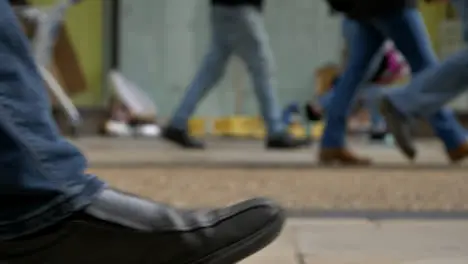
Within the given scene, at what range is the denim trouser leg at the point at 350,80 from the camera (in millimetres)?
2469

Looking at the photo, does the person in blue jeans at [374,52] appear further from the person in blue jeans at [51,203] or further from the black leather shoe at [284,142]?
the person in blue jeans at [51,203]

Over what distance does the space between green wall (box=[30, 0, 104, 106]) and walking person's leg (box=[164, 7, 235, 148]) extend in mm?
2130

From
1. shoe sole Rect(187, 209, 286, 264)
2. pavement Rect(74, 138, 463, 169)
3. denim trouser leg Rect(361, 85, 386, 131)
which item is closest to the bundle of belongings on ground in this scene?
denim trouser leg Rect(361, 85, 386, 131)

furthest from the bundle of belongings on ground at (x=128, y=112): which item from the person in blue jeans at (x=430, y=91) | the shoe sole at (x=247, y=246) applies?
the shoe sole at (x=247, y=246)

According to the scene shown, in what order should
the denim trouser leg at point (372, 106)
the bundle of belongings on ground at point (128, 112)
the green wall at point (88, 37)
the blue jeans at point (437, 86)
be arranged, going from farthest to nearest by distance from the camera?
the green wall at point (88, 37), the bundle of belongings on ground at point (128, 112), the denim trouser leg at point (372, 106), the blue jeans at point (437, 86)

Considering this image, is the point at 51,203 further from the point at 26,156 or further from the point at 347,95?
the point at 347,95

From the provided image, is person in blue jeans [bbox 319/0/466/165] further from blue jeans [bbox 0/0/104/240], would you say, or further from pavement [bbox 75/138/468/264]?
blue jeans [bbox 0/0/104/240]

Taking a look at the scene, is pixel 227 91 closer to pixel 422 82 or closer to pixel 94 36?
pixel 94 36

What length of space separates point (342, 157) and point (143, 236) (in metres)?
1.80

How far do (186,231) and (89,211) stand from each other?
0.28 ft

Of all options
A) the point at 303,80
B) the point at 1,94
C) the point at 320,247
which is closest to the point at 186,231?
the point at 1,94

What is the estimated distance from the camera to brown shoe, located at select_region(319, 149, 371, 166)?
2469 mm

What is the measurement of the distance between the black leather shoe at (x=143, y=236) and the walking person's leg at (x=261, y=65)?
2312mm

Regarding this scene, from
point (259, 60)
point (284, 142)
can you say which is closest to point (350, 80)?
point (259, 60)
